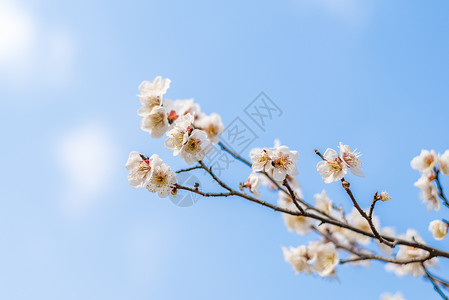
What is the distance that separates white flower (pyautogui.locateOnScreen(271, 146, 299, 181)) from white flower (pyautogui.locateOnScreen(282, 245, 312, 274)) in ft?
4.50

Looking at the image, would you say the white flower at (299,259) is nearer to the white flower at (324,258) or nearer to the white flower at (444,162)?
the white flower at (324,258)

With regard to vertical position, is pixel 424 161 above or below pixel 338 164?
above

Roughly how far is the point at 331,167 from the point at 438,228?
45.9 inches

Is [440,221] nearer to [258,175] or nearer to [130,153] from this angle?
[258,175]

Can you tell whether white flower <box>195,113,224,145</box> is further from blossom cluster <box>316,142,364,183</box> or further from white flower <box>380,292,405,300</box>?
white flower <box>380,292,405,300</box>

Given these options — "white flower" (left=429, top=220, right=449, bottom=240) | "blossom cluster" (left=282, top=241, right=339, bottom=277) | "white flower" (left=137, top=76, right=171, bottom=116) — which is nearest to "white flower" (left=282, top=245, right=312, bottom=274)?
"blossom cluster" (left=282, top=241, right=339, bottom=277)

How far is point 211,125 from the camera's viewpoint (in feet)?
11.6

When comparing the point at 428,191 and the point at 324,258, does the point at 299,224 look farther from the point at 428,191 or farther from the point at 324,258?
the point at 428,191

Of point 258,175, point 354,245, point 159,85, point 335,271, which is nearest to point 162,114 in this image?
point 159,85

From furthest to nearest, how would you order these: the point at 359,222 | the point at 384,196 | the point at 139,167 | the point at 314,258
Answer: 1. the point at 359,222
2. the point at 314,258
3. the point at 139,167
4. the point at 384,196

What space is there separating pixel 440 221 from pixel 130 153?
2325 millimetres

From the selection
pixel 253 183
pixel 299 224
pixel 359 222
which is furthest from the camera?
pixel 299 224

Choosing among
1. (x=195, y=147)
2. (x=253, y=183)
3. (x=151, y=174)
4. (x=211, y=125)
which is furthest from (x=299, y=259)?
(x=151, y=174)

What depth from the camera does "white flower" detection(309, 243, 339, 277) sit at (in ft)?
10.6
